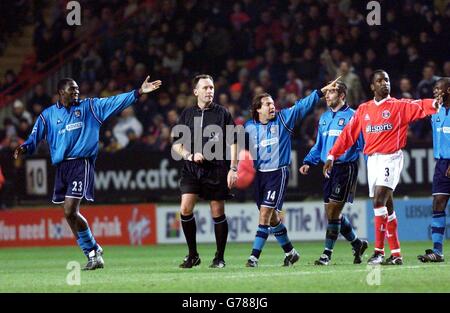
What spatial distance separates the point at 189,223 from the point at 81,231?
54.8 inches

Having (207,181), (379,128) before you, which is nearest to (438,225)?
(379,128)

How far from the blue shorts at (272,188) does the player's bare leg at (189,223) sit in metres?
0.93

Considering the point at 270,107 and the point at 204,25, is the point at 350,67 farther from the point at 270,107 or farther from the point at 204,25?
the point at 270,107

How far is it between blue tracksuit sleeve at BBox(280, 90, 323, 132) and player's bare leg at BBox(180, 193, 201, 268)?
154cm

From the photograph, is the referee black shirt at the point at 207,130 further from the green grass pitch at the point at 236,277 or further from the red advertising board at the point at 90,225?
the red advertising board at the point at 90,225

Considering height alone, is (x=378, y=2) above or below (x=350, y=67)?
above

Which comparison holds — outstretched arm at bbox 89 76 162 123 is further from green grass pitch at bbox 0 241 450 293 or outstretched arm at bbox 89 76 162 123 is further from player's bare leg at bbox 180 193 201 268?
green grass pitch at bbox 0 241 450 293

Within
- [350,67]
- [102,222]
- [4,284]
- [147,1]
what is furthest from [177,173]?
[4,284]

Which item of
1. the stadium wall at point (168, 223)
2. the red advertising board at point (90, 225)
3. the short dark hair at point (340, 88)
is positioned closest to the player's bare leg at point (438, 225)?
the short dark hair at point (340, 88)

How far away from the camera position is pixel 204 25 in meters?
24.8

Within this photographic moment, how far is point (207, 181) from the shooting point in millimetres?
12867

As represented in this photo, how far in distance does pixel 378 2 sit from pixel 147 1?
26.2ft

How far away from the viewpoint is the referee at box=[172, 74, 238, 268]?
12.8 m

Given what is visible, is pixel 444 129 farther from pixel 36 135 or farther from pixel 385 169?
pixel 36 135
